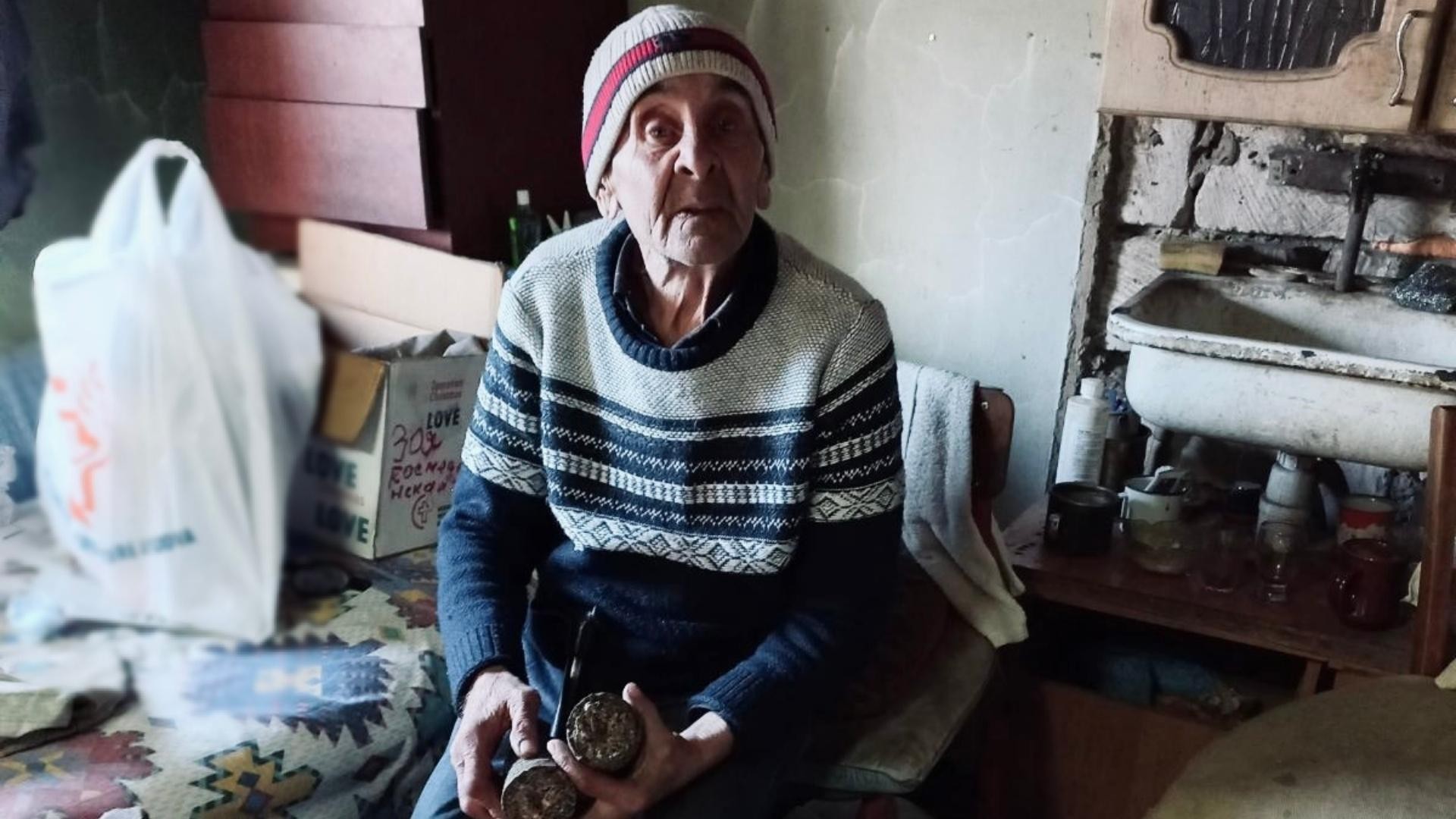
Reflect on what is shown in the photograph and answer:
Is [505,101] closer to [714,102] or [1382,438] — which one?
[714,102]

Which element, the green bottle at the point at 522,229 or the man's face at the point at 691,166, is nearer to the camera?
the man's face at the point at 691,166

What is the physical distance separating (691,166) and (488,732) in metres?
0.60

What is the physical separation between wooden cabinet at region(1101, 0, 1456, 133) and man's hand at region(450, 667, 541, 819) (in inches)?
42.8

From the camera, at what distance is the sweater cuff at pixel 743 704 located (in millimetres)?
1054

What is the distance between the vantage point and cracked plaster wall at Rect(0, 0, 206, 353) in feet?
1.01

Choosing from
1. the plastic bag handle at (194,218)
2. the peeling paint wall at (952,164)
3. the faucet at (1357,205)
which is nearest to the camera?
the plastic bag handle at (194,218)

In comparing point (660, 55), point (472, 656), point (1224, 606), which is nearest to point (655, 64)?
point (660, 55)

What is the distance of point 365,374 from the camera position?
0.33 metres

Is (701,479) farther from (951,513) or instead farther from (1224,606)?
(1224,606)

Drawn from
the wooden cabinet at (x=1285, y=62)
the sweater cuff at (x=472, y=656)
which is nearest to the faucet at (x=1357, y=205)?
the wooden cabinet at (x=1285, y=62)

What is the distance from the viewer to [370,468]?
36 cm

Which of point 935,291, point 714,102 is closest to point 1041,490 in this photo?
point 935,291

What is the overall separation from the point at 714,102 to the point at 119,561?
2.70 ft

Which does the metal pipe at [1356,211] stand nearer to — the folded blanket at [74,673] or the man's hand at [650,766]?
the man's hand at [650,766]
